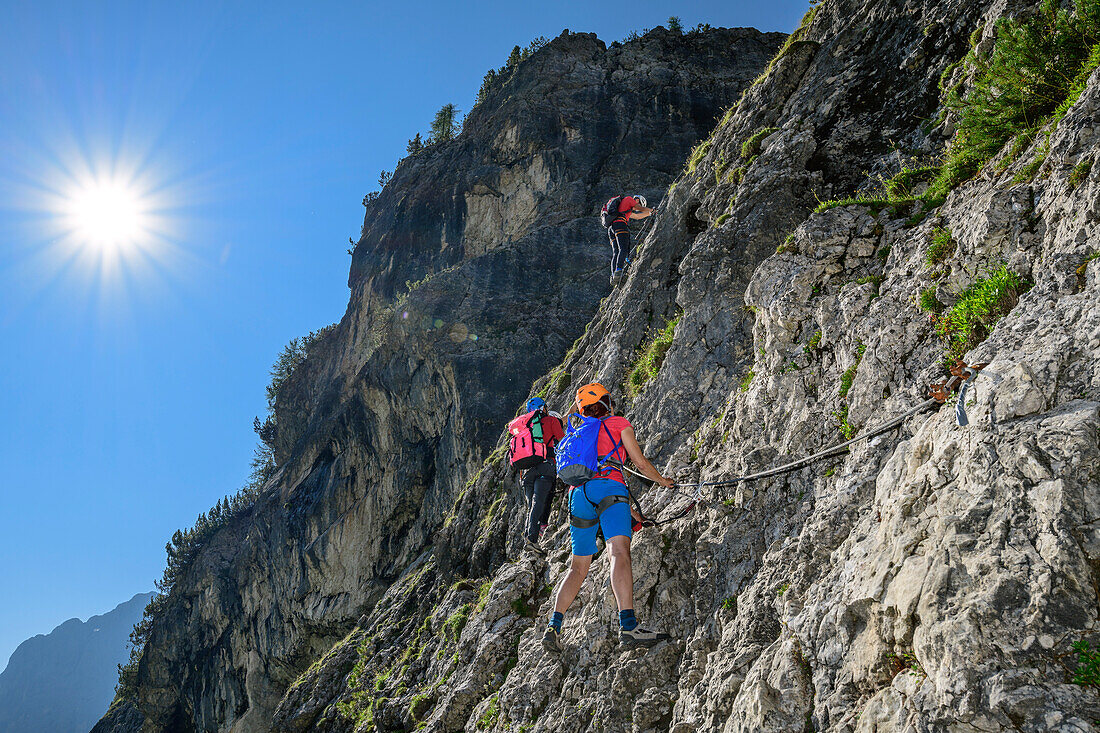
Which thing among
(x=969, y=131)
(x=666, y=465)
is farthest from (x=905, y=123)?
(x=666, y=465)

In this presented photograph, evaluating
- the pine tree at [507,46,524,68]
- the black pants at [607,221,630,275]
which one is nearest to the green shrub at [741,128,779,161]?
the black pants at [607,221,630,275]

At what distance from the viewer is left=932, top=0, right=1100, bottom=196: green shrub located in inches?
238

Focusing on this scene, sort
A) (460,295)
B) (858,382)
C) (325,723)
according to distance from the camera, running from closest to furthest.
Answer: (858,382), (325,723), (460,295)

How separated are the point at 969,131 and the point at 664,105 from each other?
31108 mm

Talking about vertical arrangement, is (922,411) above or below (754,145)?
below

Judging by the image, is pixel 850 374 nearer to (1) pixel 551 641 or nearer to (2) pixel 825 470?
(2) pixel 825 470

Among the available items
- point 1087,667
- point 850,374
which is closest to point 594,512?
point 850,374

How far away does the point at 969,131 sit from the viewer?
273 inches

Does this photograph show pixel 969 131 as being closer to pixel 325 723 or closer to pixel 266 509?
pixel 325 723

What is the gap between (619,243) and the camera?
17.0 m

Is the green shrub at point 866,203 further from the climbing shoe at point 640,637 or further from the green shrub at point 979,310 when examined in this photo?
the climbing shoe at point 640,637

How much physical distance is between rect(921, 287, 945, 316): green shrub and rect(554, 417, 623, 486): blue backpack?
341cm

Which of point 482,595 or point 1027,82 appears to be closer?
point 1027,82

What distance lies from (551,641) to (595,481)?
8.26 ft
